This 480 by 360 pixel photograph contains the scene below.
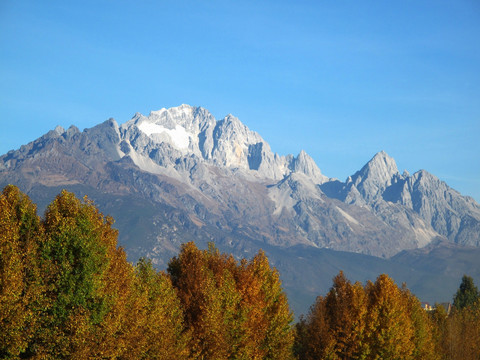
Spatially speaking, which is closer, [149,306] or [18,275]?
[18,275]

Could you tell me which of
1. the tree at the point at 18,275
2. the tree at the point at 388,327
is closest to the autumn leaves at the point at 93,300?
the tree at the point at 18,275

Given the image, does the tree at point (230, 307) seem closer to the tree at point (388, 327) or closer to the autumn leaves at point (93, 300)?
the autumn leaves at point (93, 300)

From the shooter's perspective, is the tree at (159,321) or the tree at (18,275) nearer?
the tree at (18,275)

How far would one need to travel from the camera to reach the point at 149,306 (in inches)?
2687

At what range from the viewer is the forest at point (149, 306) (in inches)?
2234

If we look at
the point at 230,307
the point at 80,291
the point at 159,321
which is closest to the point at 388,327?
the point at 230,307

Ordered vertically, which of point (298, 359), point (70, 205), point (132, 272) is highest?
point (70, 205)

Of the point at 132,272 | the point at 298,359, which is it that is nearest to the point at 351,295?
the point at 298,359

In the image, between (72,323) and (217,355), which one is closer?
(72,323)

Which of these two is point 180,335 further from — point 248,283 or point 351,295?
point 351,295

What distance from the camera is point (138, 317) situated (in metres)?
63.6

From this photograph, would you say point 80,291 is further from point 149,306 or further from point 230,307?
point 230,307

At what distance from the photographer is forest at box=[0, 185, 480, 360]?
2234 inches

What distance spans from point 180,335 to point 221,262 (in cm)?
1917
